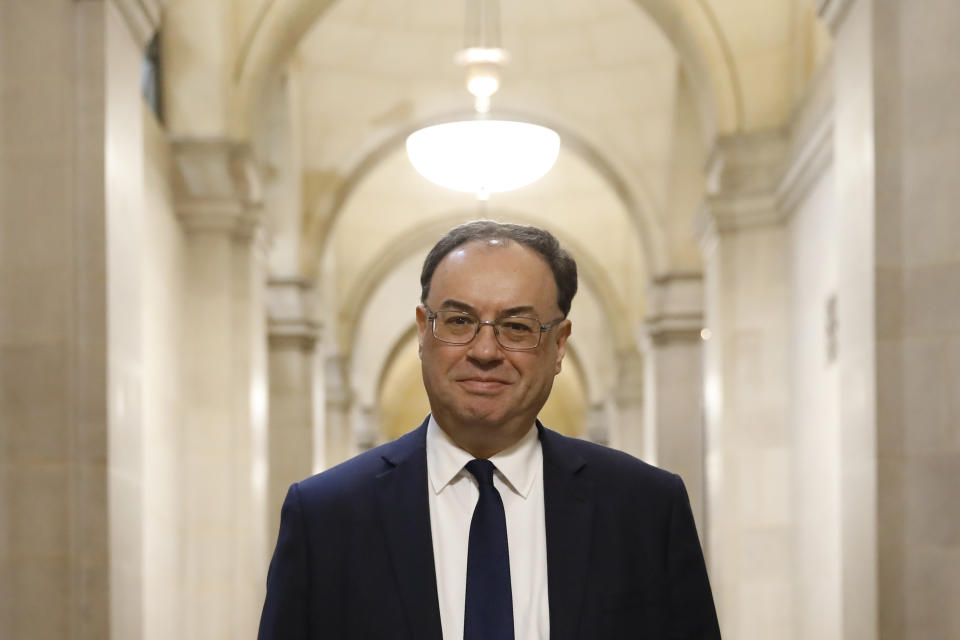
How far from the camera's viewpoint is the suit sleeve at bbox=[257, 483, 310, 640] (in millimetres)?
2422

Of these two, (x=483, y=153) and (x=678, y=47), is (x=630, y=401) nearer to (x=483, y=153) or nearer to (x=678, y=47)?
(x=678, y=47)

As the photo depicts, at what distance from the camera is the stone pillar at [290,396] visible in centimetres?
1484

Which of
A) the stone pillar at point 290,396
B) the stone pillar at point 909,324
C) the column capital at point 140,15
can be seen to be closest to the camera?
the stone pillar at point 909,324

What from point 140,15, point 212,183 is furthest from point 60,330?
point 212,183

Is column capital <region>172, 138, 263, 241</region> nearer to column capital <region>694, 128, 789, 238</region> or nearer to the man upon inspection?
column capital <region>694, 128, 789, 238</region>

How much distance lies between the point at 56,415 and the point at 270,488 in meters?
9.78

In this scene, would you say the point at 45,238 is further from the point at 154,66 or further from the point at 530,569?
the point at 154,66

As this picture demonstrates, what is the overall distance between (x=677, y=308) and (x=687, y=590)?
12.9 metres

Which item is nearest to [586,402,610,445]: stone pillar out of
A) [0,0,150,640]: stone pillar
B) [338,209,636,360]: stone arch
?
[338,209,636,360]: stone arch

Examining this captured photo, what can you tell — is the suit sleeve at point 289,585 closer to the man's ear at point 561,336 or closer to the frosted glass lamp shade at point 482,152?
the man's ear at point 561,336

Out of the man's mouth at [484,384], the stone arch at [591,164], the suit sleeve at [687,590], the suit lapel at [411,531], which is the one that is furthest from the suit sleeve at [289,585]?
the stone arch at [591,164]

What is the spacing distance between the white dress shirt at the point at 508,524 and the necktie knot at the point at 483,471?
0.05 feet

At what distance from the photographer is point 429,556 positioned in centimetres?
242

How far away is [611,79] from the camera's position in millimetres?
15977
